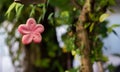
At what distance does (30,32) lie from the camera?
0.56m

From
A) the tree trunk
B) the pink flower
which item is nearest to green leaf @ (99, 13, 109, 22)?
the tree trunk

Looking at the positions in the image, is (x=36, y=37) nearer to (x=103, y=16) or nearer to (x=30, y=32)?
(x=30, y=32)

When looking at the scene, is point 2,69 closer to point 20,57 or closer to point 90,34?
point 20,57

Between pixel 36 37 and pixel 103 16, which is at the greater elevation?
pixel 103 16

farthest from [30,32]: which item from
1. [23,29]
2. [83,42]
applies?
[83,42]

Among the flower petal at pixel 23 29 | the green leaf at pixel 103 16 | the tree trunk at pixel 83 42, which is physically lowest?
the flower petal at pixel 23 29

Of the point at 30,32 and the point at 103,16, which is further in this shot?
the point at 103,16

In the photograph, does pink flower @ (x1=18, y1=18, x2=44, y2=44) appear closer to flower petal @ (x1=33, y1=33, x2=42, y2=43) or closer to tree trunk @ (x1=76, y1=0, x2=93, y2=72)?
flower petal @ (x1=33, y1=33, x2=42, y2=43)

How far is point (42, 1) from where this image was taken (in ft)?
1.94

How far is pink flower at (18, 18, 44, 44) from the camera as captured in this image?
1.82 ft

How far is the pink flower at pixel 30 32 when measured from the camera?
55cm

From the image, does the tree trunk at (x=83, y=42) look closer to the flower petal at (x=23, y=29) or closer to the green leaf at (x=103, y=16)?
the green leaf at (x=103, y=16)

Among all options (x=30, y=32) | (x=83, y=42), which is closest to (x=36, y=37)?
(x=30, y=32)

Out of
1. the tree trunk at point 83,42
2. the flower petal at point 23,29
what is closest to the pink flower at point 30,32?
the flower petal at point 23,29
